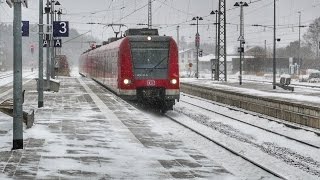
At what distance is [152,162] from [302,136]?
6.83 meters

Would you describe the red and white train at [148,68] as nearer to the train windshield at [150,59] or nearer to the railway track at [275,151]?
the train windshield at [150,59]

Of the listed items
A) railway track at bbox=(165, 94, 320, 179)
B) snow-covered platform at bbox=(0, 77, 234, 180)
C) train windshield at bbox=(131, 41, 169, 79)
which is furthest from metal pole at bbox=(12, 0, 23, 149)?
train windshield at bbox=(131, 41, 169, 79)

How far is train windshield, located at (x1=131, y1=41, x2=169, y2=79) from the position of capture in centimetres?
2027

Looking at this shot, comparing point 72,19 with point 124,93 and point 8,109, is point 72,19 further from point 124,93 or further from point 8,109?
point 8,109

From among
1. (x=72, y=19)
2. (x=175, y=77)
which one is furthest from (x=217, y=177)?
(x=72, y=19)

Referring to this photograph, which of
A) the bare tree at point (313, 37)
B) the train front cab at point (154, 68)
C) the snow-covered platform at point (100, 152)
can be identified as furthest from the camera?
the bare tree at point (313, 37)

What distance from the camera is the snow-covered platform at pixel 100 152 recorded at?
27.9 feet

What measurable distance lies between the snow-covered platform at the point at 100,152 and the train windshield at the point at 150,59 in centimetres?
416

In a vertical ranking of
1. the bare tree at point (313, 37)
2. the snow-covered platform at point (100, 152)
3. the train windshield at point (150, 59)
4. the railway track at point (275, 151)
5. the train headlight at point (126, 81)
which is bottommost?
the railway track at point (275, 151)

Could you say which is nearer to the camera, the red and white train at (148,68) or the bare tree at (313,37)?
the red and white train at (148,68)

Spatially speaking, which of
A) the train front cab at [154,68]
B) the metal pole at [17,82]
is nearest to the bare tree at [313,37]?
the train front cab at [154,68]

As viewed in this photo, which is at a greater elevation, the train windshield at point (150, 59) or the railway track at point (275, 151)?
the train windshield at point (150, 59)

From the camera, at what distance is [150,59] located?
20297mm

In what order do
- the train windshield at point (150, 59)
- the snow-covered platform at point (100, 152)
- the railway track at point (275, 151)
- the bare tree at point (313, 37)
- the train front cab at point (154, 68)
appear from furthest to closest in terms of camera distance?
the bare tree at point (313, 37), the train windshield at point (150, 59), the train front cab at point (154, 68), the railway track at point (275, 151), the snow-covered platform at point (100, 152)
